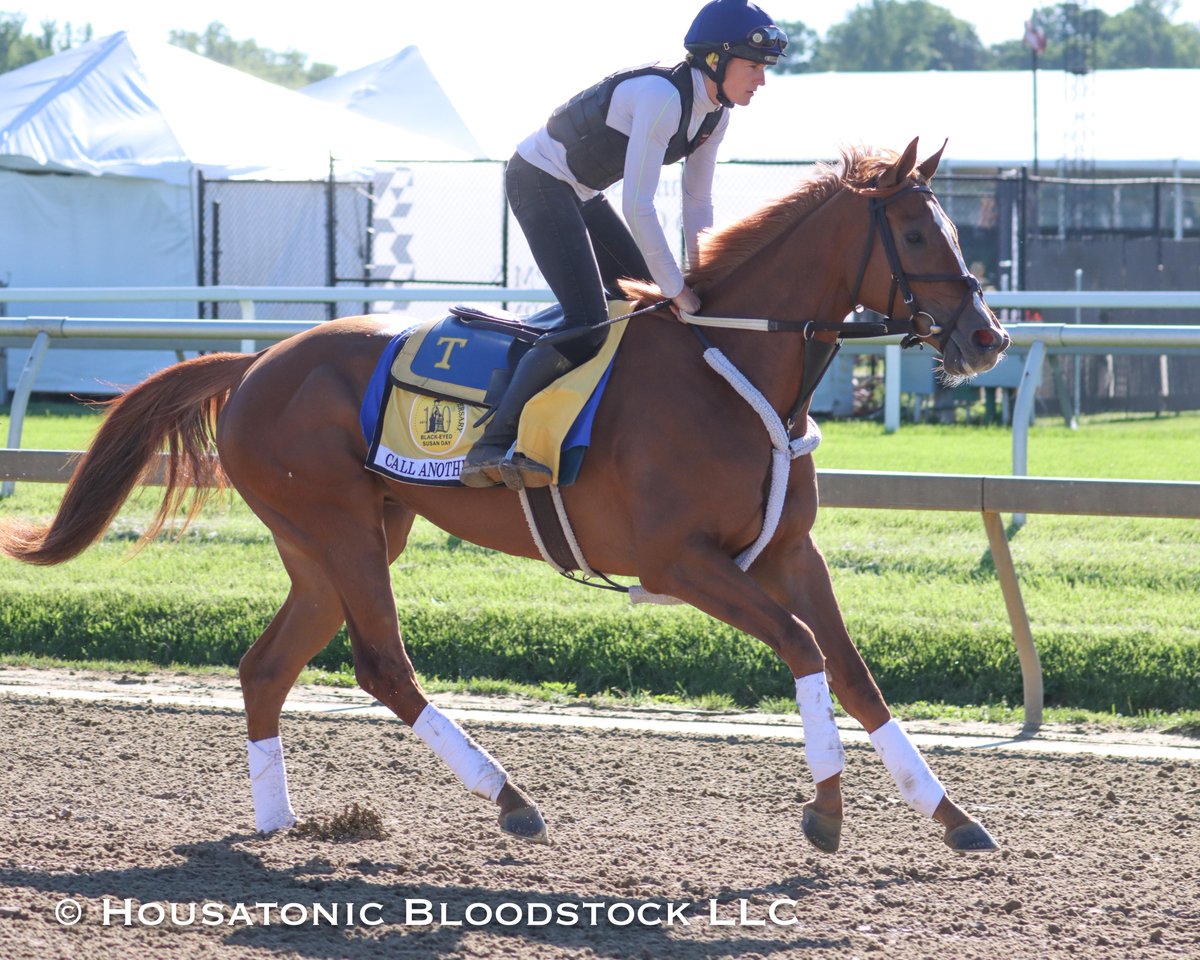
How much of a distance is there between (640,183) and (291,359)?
1414 millimetres

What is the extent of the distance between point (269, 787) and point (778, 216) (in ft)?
7.71

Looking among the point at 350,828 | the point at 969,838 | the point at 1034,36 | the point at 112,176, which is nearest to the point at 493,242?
the point at 112,176

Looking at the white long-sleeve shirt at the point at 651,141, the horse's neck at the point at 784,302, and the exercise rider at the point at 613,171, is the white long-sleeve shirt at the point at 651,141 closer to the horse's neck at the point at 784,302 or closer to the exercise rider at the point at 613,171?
the exercise rider at the point at 613,171

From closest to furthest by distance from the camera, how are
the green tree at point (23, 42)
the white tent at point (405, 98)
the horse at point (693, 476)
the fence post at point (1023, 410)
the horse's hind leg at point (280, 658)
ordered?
the horse at point (693, 476)
the horse's hind leg at point (280, 658)
the fence post at point (1023, 410)
the white tent at point (405, 98)
the green tree at point (23, 42)

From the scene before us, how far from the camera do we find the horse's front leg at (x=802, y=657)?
425cm

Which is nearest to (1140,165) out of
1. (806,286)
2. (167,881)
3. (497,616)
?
(497,616)

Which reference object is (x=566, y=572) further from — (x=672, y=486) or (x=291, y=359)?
(x=291, y=359)

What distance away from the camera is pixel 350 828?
467cm

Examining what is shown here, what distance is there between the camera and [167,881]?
4.16 meters

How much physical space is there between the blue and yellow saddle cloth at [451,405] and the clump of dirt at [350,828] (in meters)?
1.04

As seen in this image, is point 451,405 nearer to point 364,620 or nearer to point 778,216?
point 364,620

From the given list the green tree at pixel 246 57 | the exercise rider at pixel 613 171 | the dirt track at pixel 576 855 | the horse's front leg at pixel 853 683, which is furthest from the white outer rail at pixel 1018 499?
the green tree at pixel 246 57

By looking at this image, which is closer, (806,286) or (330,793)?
(806,286)

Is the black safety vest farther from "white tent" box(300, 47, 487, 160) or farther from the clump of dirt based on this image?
"white tent" box(300, 47, 487, 160)
